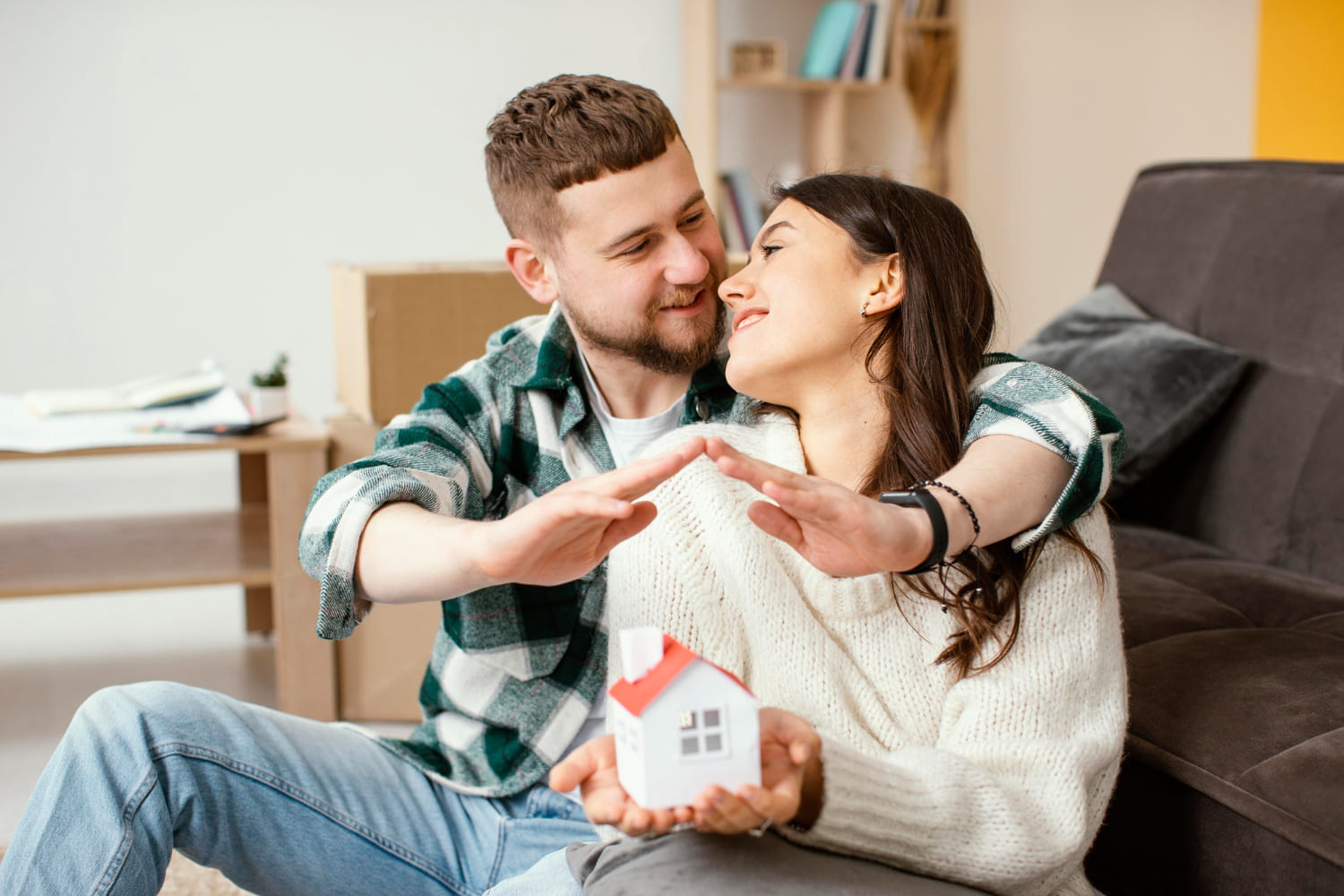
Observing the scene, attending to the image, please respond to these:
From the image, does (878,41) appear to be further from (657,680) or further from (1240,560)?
(657,680)

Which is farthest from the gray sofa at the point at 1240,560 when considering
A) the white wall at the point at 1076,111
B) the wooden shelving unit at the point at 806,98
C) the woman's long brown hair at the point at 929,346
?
the white wall at the point at 1076,111

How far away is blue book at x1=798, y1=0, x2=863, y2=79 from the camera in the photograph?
12.2 ft

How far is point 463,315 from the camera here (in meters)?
2.07

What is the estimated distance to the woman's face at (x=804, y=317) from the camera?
3.74ft

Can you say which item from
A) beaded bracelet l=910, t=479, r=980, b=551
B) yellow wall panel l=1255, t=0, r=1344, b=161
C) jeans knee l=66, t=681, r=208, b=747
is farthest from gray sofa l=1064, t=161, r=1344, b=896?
yellow wall panel l=1255, t=0, r=1344, b=161

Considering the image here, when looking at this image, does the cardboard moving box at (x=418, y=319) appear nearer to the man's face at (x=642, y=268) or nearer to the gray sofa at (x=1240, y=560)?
the man's face at (x=642, y=268)

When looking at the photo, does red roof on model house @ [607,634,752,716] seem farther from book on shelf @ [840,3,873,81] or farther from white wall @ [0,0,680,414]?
book on shelf @ [840,3,873,81]

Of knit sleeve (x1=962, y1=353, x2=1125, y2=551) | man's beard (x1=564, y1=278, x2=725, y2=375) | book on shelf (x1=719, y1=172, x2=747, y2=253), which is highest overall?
book on shelf (x1=719, y1=172, x2=747, y2=253)

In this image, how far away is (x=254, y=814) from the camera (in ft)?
3.76

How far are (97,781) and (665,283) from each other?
0.75 meters

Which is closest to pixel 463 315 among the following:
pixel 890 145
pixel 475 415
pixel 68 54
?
pixel 475 415

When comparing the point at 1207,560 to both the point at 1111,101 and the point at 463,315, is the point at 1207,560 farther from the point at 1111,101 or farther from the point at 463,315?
the point at 1111,101

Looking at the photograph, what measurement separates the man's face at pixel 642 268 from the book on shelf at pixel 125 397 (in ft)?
3.92

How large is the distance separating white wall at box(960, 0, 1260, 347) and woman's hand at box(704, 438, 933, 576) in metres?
3.59
